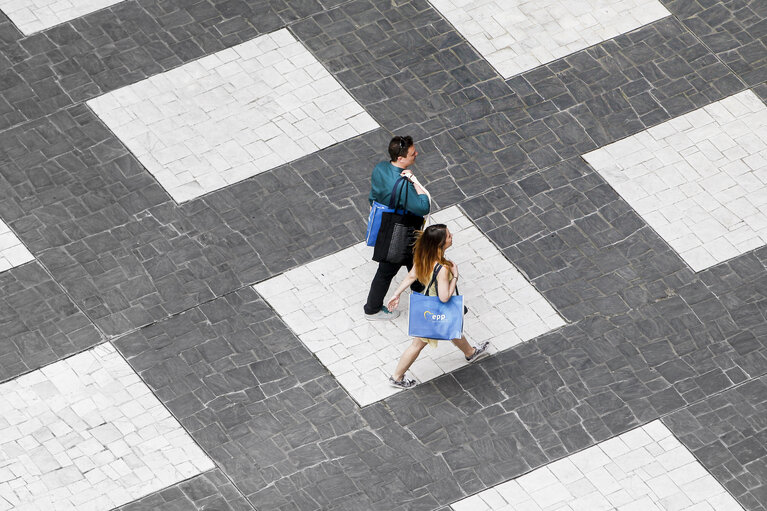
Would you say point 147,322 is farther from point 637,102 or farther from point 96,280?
point 637,102

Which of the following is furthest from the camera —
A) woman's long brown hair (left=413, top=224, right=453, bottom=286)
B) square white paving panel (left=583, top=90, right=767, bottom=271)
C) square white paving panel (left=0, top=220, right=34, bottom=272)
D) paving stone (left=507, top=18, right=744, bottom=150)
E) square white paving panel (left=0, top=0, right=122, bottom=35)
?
square white paving panel (left=0, top=0, right=122, bottom=35)

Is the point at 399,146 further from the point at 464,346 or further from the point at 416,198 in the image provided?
the point at 464,346

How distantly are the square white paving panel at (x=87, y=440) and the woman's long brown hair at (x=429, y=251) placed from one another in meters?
2.40

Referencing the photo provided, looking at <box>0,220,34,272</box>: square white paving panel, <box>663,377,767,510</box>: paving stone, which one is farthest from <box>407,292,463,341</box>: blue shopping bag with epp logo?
<box>0,220,34,272</box>: square white paving panel

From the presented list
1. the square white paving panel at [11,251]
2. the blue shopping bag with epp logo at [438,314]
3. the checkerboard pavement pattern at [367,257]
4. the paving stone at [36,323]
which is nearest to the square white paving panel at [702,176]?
the checkerboard pavement pattern at [367,257]

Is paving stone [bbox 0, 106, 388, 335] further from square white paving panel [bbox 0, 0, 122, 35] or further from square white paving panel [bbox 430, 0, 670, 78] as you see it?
square white paving panel [bbox 430, 0, 670, 78]

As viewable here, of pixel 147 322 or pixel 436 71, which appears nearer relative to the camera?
pixel 147 322

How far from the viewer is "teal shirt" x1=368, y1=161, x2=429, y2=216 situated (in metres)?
11.0

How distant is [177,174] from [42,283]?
1.76 m

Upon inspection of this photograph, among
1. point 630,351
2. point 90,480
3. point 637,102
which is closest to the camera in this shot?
point 90,480

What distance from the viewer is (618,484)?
35.5ft

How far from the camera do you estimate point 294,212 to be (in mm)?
12648

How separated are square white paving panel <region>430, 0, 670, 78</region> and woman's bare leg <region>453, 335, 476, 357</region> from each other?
372 centimetres

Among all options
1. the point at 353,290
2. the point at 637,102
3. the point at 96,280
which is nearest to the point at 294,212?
the point at 353,290
